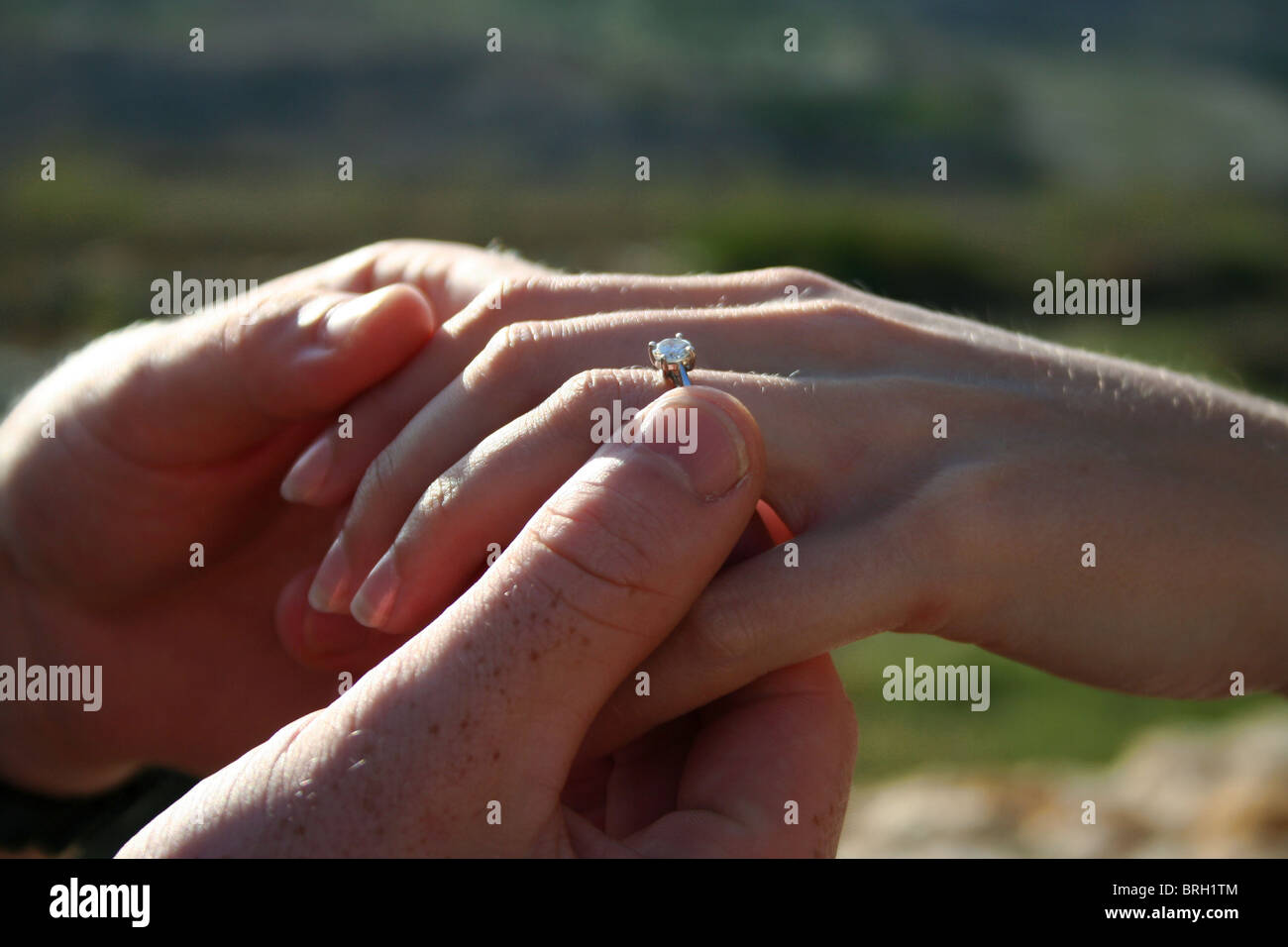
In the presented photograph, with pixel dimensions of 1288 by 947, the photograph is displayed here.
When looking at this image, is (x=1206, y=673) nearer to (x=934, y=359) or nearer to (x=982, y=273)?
(x=934, y=359)

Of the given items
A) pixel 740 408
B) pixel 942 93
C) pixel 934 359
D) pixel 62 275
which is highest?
pixel 942 93

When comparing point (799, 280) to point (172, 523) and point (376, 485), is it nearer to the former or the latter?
point (376, 485)

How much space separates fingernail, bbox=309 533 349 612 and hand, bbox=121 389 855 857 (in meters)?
0.64

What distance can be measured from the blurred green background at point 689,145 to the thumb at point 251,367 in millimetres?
8399

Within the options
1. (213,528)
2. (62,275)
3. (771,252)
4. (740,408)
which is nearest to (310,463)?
→ (213,528)

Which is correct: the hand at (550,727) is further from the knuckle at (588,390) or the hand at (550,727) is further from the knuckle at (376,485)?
the knuckle at (376,485)

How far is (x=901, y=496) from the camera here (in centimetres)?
191

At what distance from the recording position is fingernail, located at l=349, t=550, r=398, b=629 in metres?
1.87

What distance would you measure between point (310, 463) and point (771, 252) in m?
14.1

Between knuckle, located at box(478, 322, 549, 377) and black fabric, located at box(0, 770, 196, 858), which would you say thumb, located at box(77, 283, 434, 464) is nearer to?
knuckle, located at box(478, 322, 549, 377)

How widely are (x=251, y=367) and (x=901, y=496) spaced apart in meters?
1.32

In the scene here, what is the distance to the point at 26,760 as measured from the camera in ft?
8.80
